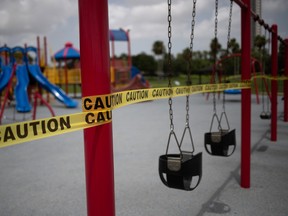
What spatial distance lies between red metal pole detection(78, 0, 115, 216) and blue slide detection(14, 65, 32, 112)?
10.9 meters

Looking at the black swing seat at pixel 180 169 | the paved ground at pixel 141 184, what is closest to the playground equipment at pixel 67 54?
the paved ground at pixel 141 184

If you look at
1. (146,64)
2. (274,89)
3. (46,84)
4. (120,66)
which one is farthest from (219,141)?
(146,64)

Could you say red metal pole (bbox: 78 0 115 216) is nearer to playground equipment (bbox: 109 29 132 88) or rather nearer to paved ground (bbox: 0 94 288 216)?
paved ground (bbox: 0 94 288 216)

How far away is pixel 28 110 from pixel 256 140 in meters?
8.94

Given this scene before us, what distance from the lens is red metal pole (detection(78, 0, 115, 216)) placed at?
1.38 meters

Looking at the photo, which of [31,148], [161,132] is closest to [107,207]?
[31,148]

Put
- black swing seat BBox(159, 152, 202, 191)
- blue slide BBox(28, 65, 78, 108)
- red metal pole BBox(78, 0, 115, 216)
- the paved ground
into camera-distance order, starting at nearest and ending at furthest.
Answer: red metal pole BBox(78, 0, 115, 216), black swing seat BBox(159, 152, 202, 191), the paved ground, blue slide BBox(28, 65, 78, 108)

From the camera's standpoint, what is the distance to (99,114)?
1439 millimetres

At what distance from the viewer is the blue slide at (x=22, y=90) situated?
11648mm

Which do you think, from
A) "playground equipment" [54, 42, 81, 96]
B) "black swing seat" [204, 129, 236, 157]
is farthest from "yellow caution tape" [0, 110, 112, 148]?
"playground equipment" [54, 42, 81, 96]

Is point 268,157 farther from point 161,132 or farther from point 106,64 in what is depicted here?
point 106,64

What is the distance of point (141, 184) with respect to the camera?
3463 millimetres

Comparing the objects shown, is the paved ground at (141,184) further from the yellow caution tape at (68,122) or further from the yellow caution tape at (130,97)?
the yellow caution tape at (68,122)

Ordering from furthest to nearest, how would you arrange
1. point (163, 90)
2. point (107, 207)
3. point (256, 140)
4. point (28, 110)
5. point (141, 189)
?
point (28, 110) → point (256, 140) → point (141, 189) → point (163, 90) → point (107, 207)
